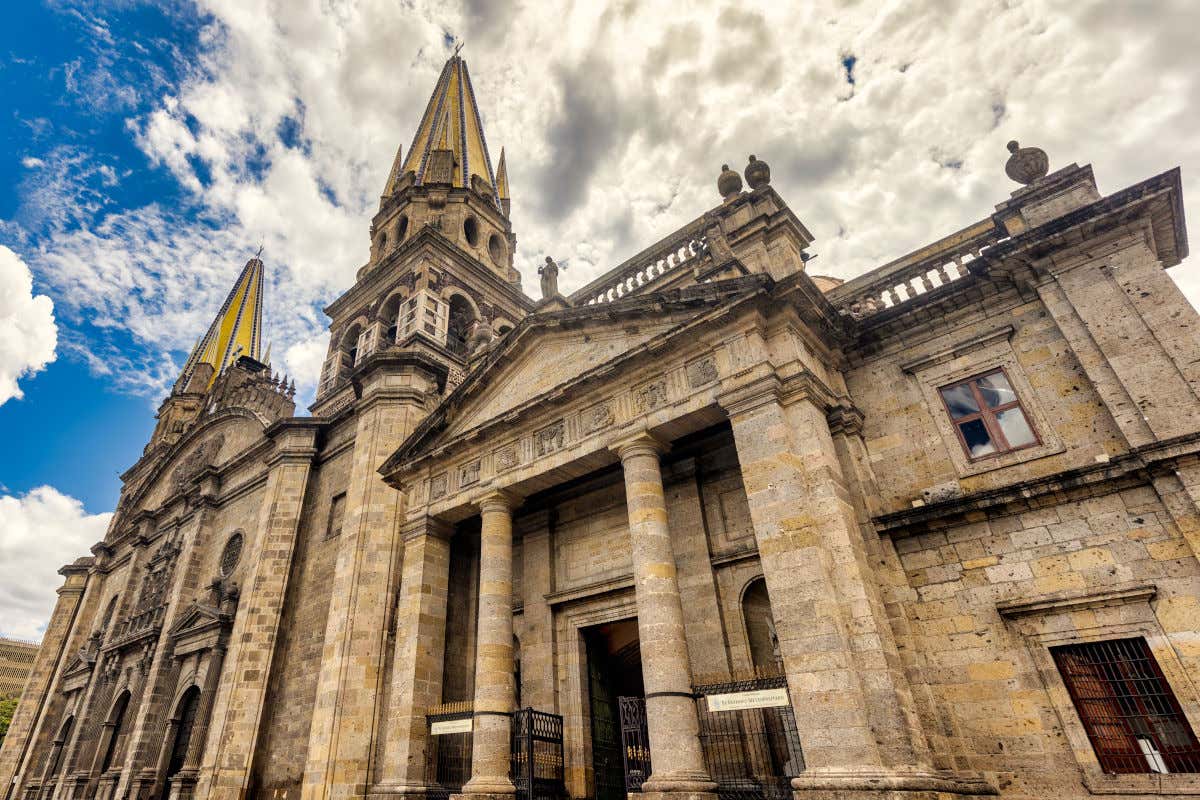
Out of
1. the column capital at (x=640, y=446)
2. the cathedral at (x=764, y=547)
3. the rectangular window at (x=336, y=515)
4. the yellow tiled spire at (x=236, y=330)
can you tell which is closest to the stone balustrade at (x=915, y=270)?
the cathedral at (x=764, y=547)

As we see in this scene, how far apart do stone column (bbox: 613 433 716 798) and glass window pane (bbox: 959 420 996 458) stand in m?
5.08

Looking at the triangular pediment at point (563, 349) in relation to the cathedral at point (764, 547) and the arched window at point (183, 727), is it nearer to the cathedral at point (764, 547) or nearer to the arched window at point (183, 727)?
the cathedral at point (764, 547)

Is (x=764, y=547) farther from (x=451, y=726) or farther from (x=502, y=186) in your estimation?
(x=502, y=186)

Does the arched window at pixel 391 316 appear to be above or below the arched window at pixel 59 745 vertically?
above

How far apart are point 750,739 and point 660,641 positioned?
2.43 metres

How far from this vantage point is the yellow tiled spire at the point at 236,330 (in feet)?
140

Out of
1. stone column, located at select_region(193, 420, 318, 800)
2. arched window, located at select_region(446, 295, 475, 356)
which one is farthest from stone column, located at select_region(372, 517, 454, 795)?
arched window, located at select_region(446, 295, 475, 356)

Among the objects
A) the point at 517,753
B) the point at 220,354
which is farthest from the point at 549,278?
the point at 220,354

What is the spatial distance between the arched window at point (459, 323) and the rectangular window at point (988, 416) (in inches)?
758

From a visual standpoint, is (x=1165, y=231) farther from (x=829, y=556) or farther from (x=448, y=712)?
(x=448, y=712)

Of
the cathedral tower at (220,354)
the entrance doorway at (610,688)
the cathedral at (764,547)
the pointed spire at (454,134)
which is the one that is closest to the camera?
the cathedral at (764,547)

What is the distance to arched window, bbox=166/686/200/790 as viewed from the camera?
19.5m

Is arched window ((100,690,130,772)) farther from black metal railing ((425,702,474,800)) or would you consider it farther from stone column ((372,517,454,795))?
black metal railing ((425,702,474,800))

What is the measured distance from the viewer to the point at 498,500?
1338 centimetres
